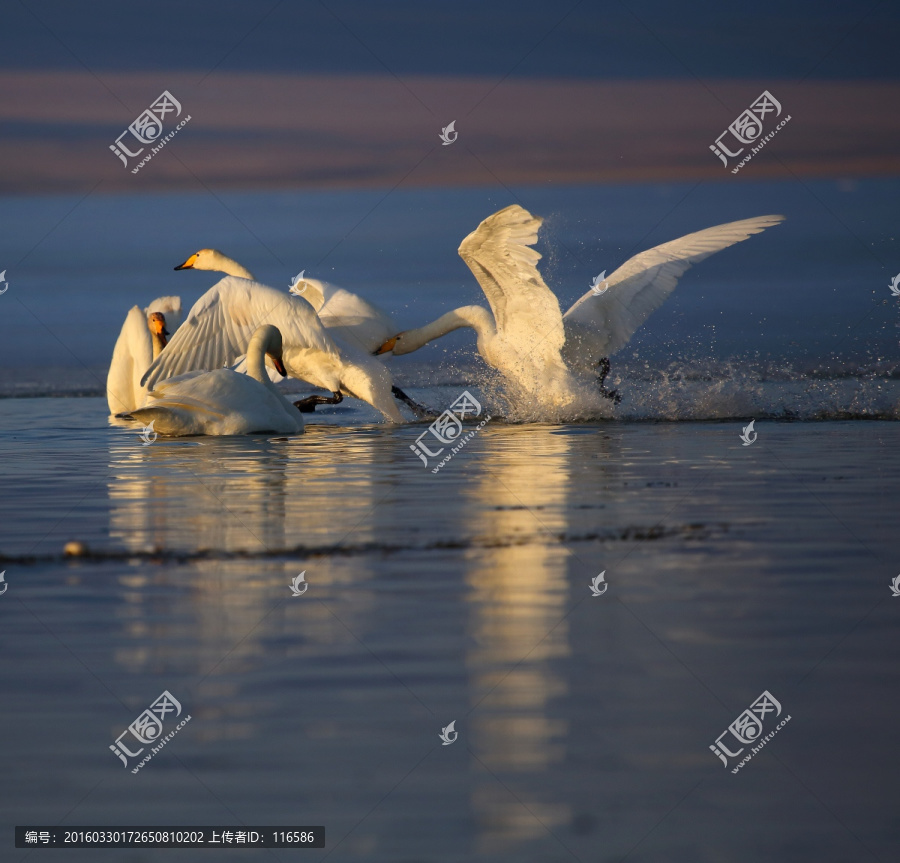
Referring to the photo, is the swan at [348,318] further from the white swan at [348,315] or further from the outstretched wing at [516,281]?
the outstretched wing at [516,281]

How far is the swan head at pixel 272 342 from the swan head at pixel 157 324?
390 cm

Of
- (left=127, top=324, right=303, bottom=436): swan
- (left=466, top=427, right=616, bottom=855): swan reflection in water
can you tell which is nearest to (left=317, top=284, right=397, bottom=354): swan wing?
(left=127, top=324, right=303, bottom=436): swan

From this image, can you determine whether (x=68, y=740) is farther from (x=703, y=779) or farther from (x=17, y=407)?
(x=17, y=407)

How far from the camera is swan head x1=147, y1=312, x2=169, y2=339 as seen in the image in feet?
62.5

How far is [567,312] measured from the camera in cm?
1577

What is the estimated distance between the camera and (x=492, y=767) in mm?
3404

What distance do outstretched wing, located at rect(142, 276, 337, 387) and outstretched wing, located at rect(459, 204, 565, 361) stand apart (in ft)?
6.57

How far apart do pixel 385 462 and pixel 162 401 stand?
3038mm

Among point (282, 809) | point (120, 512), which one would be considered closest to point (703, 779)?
point (282, 809)

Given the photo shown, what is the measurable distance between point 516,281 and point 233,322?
3.36m

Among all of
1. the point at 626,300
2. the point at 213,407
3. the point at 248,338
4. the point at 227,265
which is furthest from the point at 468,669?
the point at 227,265

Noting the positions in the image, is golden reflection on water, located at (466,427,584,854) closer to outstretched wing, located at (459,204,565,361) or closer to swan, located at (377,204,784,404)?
outstretched wing, located at (459,204,565,361)

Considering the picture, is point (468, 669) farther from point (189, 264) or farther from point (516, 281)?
point (189, 264)

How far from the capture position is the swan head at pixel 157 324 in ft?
62.5
